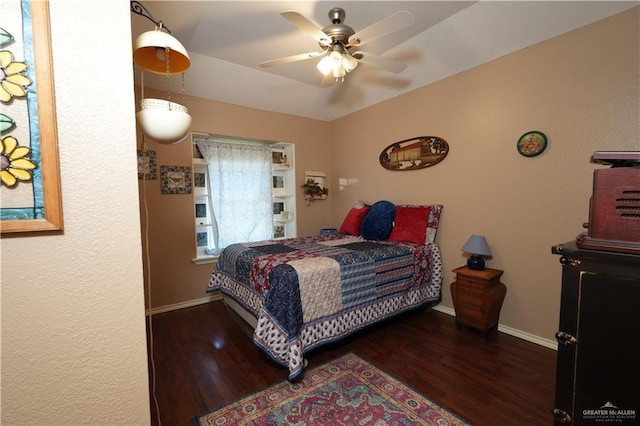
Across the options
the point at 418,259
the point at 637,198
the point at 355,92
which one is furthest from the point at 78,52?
the point at 355,92

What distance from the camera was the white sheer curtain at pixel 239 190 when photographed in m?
3.51

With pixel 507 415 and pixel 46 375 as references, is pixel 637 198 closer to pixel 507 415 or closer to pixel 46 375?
pixel 507 415

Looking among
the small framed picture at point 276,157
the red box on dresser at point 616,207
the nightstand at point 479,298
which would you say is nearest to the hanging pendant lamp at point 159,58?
the red box on dresser at point 616,207

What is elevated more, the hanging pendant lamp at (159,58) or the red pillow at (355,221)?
the hanging pendant lamp at (159,58)

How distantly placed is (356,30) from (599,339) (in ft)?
8.68

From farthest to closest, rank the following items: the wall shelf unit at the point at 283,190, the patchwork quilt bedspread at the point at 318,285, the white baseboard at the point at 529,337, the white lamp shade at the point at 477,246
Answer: the wall shelf unit at the point at 283,190 → the white lamp shade at the point at 477,246 → the white baseboard at the point at 529,337 → the patchwork quilt bedspread at the point at 318,285

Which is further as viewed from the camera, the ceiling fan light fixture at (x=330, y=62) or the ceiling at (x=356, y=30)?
the ceiling at (x=356, y=30)

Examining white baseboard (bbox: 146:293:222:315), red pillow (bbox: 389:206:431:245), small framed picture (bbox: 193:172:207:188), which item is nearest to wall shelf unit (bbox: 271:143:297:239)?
small framed picture (bbox: 193:172:207:188)

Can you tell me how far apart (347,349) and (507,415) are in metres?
1.11

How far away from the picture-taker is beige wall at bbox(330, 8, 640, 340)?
191 centimetres

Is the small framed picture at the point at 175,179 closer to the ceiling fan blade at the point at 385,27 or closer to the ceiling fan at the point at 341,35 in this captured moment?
the ceiling fan at the point at 341,35

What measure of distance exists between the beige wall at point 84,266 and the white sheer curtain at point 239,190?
2.74 m

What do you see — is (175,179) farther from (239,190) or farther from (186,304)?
(186,304)

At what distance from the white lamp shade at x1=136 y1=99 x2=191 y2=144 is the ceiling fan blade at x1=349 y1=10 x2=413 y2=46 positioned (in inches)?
51.9
